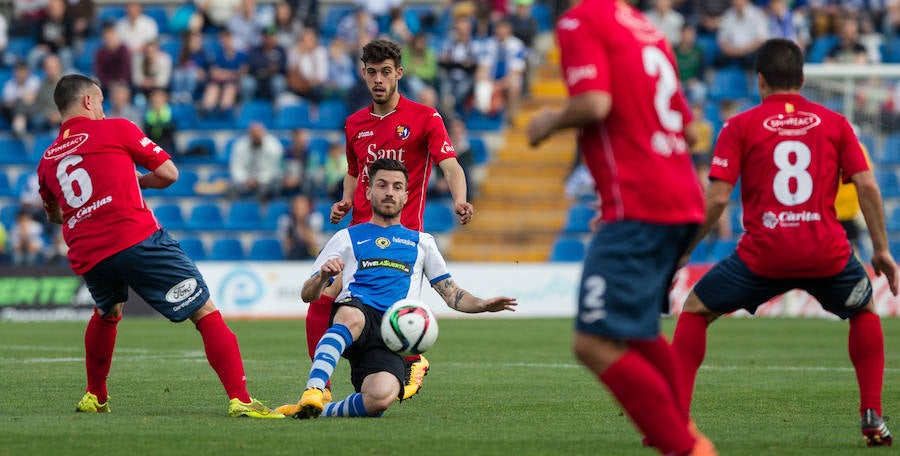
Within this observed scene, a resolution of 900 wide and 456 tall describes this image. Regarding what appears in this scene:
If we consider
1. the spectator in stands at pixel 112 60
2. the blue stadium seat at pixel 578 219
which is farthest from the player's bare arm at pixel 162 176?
the spectator in stands at pixel 112 60

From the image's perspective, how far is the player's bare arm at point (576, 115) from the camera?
580cm

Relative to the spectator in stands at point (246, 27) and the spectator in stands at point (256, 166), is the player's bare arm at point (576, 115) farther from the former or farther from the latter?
the spectator in stands at point (246, 27)

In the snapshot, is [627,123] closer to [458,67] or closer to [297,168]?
[297,168]

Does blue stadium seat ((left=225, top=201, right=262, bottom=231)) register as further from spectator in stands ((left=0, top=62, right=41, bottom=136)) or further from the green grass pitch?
the green grass pitch

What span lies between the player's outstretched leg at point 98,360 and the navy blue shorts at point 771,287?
3.77 metres

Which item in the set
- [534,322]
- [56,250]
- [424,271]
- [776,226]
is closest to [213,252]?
→ [56,250]

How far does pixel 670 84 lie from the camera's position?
612 centimetres

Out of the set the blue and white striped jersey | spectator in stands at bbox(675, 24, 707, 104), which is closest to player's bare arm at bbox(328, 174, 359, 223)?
the blue and white striped jersey

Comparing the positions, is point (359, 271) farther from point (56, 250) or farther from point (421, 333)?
point (56, 250)

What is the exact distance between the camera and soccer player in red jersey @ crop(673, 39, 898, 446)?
24.0 ft

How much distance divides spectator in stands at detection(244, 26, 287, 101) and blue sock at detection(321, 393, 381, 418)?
61.9 feet

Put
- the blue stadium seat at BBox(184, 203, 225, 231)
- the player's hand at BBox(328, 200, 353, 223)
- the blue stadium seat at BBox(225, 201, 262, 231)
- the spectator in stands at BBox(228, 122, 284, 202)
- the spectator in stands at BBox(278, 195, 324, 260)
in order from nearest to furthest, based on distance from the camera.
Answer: the player's hand at BBox(328, 200, 353, 223) < the spectator in stands at BBox(278, 195, 324, 260) < the spectator in stands at BBox(228, 122, 284, 202) < the blue stadium seat at BBox(225, 201, 262, 231) < the blue stadium seat at BBox(184, 203, 225, 231)

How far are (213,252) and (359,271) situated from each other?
15779 mm

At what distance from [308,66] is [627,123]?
825 inches
